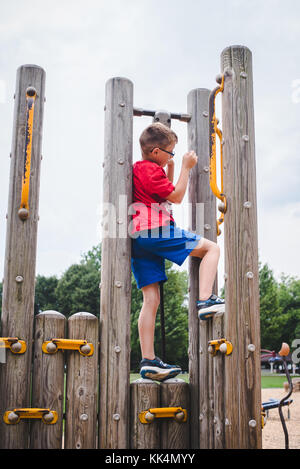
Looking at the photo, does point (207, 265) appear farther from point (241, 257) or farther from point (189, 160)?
point (189, 160)

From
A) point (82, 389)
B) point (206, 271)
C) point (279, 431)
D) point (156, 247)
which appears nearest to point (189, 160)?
point (156, 247)

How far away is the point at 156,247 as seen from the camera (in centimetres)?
384

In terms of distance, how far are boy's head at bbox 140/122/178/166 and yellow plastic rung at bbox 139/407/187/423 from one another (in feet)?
6.33

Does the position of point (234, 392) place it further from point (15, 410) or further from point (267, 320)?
point (267, 320)

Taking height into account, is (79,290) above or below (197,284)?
above

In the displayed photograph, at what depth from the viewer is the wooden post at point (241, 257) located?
123 inches

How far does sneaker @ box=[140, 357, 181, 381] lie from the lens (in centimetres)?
383

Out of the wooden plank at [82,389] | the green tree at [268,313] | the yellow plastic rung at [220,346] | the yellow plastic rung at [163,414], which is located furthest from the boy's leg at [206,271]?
the green tree at [268,313]

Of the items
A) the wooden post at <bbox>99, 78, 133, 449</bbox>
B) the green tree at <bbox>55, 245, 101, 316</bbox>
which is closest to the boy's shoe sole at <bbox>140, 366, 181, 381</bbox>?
the wooden post at <bbox>99, 78, 133, 449</bbox>

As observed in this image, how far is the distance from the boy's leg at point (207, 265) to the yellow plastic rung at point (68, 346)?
93cm

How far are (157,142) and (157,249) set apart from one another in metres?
0.90

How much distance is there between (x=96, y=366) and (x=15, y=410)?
24.3 inches

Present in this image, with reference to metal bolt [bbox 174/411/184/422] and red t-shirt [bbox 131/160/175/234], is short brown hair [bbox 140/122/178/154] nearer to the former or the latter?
red t-shirt [bbox 131/160/175/234]
